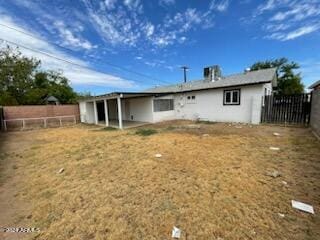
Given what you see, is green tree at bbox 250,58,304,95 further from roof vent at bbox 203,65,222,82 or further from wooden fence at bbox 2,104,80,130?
wooden fence at bbox 2,104,80,130

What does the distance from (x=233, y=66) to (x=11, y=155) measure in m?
22.2

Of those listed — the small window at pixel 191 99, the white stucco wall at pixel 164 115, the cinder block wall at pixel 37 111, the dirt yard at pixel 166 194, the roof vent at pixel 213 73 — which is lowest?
the dirt yard at pixel 166 194

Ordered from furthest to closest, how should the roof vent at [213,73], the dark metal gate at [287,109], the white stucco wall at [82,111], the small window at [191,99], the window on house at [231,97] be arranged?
the white stucco wall at [82,111]
the roof vent at [213,73]
the small window at [191,99]
the window on house at [231,97]
the dark metal gate at [287,109]

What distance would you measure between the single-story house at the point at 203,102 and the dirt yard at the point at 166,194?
523 centimetres

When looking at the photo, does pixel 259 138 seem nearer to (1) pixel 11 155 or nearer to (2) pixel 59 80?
(1) pixel 11 155

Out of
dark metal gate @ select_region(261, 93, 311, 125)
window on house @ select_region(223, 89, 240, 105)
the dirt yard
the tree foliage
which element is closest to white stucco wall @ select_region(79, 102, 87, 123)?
the tree foliage

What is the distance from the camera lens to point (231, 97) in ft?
34.6

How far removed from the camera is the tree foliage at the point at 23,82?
18641 mm

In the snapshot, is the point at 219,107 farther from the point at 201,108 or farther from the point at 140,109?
the point at 140,109

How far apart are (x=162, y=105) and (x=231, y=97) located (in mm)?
5267

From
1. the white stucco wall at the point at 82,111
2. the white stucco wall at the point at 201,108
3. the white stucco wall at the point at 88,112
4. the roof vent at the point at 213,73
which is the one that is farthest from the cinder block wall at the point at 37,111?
the roof vent at the point at 213,73

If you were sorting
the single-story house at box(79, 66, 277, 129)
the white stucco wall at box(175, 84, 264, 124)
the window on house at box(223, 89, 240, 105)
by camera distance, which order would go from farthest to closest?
the window on house at box(223, 89, 240, 105), the single-story house at box(79, 66, 277, 129), the white stucco wall at box(175, 84, 264, 124)

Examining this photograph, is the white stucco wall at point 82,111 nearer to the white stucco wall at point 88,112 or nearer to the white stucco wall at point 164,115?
the white stucco wall at point 88,112

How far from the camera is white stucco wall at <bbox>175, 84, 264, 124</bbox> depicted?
947 cm
